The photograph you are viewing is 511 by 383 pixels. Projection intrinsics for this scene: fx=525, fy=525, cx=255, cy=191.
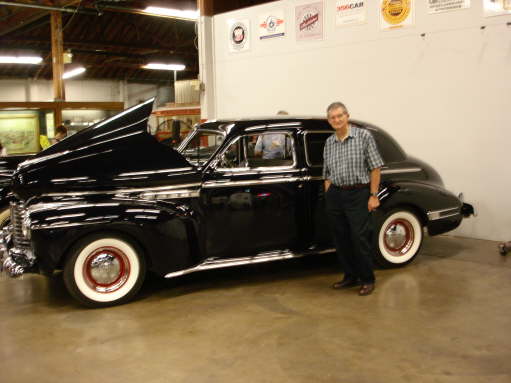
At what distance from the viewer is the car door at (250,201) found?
5.01 meters

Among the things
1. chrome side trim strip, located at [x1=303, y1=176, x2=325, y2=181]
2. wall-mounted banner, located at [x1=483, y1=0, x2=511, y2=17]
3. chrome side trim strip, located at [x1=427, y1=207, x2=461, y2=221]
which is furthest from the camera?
wall-mounted banner, located at [x1=483, y1=0, x2=511, y2=17]

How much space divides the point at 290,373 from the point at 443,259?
11.2ft

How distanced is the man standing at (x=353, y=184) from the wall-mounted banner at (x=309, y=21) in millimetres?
4522

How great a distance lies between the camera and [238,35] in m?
10.2

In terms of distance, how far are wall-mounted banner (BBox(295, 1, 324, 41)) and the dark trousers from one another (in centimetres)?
473

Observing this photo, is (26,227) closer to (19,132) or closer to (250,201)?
(250,201)

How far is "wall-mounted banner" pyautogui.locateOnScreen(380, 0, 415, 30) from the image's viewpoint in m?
7.59

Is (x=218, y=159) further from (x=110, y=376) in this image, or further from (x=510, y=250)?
(x=510, y=250)

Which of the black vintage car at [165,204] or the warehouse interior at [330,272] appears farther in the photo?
the black vintage car at [165,204]

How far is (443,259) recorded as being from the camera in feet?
20.3

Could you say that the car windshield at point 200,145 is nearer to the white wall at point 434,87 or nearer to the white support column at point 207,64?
the white wall at point 434,87

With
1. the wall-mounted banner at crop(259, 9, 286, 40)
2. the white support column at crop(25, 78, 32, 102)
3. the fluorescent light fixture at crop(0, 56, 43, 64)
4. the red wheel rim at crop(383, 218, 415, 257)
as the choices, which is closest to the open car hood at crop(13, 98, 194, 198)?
the red wheel rim at crop(383, 218, 415, 257)

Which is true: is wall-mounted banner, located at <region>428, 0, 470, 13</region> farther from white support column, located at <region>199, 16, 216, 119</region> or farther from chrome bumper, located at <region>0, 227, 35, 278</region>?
chrome bumper, located at <region>0, 227, 35, 278</region>

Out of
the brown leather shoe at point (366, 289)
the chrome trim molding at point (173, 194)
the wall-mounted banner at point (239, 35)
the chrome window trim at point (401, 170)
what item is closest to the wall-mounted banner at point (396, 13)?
the chrome window trim at point (401, 170)
